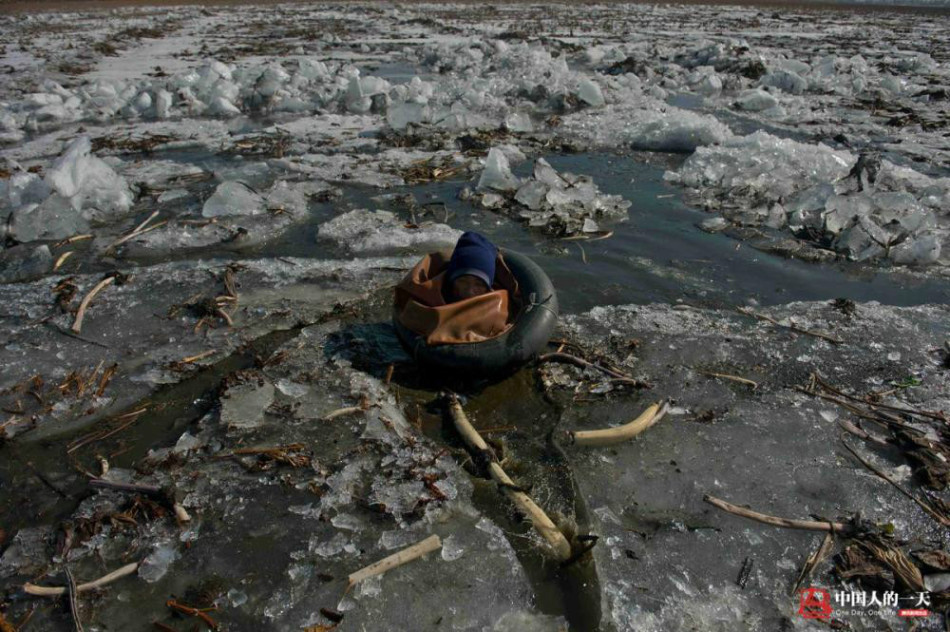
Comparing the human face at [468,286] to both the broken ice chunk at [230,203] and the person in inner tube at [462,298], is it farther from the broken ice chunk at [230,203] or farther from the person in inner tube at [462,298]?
the broken ice chunk at [230,203]

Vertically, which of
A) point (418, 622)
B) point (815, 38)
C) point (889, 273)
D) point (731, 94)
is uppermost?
point (815, 38)

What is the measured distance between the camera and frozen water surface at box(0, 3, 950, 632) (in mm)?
2322

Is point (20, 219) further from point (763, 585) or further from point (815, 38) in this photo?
point (815, 38)

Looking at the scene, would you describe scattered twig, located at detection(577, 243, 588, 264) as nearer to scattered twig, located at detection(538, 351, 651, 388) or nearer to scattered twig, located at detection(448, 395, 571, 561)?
scattered twig, located at detection(538, 351, 651, 388)

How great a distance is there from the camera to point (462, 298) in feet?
11.1

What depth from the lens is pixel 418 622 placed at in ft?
6.98

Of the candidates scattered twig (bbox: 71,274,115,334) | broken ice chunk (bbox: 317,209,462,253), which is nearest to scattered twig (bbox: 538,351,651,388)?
broken ice chunk (bbox: 317,209,462,253)

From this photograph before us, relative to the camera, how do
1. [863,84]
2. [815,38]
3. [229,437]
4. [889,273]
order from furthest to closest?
[815,38]
[863,84]
[889,273]
[229,437]

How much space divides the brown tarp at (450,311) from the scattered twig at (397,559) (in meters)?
1.15

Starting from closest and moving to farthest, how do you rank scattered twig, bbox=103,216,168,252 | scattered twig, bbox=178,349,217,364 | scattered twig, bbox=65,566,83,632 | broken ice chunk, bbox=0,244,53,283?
1. scattered twig, bbox=65,566,83,632
2. scattered twig, bbox=178,349,217,364
3. broken ice chunk, bbox=0,244,53,283
4. scattered twig, bbox=103,216,168,252

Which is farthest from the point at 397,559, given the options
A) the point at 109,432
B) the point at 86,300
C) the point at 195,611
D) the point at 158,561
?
the point at 86,300

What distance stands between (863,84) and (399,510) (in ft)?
39.7

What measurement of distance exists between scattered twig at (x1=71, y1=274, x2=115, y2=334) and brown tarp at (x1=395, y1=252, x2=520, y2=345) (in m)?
2.19

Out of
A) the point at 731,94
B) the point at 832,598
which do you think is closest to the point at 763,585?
the point at 832,598
